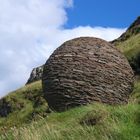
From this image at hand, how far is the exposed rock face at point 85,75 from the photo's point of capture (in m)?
22.6

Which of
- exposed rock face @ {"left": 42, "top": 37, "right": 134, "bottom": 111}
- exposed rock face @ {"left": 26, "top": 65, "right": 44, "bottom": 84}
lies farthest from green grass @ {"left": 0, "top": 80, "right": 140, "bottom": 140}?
exposed rock face @ {"left": 26, "top": 65, "right": 44, "bottom": 84}

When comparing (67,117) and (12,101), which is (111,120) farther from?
(12,101)

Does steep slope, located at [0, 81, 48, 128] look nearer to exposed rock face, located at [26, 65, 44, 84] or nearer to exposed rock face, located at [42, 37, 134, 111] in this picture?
exposed rock face, located at [26, 65, 44, 84]

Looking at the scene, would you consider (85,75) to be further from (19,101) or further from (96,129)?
(19,101)

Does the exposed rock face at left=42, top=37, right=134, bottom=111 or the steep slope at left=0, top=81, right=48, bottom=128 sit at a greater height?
the steep slope at left=0, top=81, right=48, bottom=128

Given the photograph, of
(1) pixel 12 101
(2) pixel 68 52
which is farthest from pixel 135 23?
(2) pixel 68 52

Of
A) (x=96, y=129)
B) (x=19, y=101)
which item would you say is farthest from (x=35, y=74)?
(x=96, y=129)

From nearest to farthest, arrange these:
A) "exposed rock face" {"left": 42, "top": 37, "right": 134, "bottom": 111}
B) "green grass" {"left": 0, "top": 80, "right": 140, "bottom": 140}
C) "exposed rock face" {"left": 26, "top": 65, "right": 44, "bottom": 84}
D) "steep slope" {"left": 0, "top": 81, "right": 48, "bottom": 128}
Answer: "green grass" {"left": 0, "top": 80, "right": 140, "bottom": 140}, "exposed rock face" {"left": 42, "top": 37, "right": 134, "bottom": 111}, "steep slope" {"left": 0, "top": 81, "right": 48, "bottom": 128}, "exposed rock face" {"left": 26, "top": 65, "right": 44, "bottom": 84}

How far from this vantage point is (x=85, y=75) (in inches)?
922

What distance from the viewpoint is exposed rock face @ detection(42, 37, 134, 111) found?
74.0ft

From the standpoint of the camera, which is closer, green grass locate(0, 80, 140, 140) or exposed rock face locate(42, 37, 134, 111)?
green grass locate(0, 80, 140, 140)

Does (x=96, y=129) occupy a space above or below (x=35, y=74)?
below

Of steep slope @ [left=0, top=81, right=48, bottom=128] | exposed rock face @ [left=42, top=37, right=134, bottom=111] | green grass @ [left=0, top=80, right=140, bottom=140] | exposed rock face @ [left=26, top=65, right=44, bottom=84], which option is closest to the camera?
green grass @ [left=0, top=80, right=140, bottom=140]

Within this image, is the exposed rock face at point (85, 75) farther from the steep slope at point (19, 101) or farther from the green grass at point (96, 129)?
the steep slope at point (19, 101)
